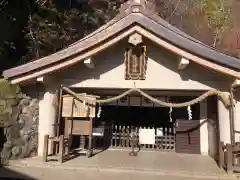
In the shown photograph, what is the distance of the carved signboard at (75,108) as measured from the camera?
10.1m

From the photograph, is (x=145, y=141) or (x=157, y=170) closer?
(x=157, y=170)

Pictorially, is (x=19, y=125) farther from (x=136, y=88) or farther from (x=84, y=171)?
(x=136, y=88)

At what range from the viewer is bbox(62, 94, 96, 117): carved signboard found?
33.3 ft

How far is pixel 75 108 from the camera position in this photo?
10258mm

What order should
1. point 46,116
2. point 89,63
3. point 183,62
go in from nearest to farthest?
1. point 183,62
2. point 89,63
3. point 46,116

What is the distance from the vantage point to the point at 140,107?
40.3ft

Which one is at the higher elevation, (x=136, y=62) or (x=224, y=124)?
(x=136, y=62)

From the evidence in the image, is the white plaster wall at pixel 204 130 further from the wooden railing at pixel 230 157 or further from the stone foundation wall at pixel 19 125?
the stone foundation wall at pixel 19 125

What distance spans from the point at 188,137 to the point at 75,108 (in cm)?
489

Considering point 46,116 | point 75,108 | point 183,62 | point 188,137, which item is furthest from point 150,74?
point 46,116

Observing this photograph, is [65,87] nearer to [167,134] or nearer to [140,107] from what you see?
[140,107]

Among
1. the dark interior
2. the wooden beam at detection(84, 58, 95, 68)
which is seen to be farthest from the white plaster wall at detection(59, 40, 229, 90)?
the dark interior

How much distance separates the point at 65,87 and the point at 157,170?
14.5 feet

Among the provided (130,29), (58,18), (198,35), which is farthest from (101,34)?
(198,35)
